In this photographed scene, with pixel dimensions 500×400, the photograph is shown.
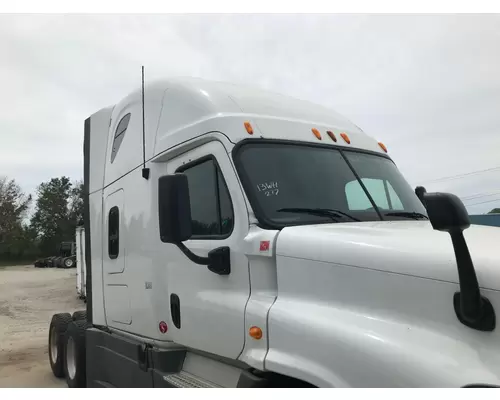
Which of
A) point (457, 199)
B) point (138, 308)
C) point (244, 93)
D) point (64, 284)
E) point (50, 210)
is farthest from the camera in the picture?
→ point (50, 210)

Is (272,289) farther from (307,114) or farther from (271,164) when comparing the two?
(307,114)

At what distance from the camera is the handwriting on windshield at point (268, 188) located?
3.23 meters

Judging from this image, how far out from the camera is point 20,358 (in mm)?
8430

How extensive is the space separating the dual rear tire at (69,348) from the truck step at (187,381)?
2.59 meters

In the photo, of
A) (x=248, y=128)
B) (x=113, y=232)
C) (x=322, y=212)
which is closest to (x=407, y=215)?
(x=322, y=212)

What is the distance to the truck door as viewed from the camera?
10.3ft

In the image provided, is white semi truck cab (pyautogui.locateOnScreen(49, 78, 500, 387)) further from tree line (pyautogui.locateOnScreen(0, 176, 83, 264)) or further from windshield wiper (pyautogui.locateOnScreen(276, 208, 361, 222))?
tree line (pyautogui.locateOnScreen(0, 176, 83, 264))

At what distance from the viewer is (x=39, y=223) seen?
5234cm

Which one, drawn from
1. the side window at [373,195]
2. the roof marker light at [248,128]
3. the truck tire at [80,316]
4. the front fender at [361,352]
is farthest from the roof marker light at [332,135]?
the truck tire at [80,316]

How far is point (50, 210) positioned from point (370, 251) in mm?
59126

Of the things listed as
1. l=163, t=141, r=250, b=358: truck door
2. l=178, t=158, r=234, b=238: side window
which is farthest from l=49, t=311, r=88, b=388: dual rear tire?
l=178, t=158, r=234, b=238: side window

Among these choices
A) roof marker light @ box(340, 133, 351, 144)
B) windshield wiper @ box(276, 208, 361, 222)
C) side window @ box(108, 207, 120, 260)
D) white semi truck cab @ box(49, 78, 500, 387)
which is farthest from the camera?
side window @ box(108, 207, 120, 260)

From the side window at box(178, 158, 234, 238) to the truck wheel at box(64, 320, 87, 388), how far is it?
325cm

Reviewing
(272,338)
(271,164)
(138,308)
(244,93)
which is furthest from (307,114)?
(138,308)
